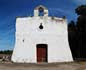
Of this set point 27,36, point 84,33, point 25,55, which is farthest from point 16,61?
point 84,33

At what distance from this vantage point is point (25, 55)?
24.5 meters

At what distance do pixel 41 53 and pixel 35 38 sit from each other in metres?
1.92

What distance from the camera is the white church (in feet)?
80.6

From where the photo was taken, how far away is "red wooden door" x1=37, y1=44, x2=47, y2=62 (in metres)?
25.1

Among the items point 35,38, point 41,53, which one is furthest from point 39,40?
point 41,53

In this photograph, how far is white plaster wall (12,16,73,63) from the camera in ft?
80.5

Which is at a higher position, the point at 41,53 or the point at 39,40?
the point at 39,40

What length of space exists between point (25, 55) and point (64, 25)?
575 cm

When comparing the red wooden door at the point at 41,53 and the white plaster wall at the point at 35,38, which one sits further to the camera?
the red wooden door at the point at 41,53

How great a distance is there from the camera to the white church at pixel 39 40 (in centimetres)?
2456

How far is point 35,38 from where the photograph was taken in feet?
81.1

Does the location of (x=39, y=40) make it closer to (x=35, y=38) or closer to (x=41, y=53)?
(x=35, y=38)

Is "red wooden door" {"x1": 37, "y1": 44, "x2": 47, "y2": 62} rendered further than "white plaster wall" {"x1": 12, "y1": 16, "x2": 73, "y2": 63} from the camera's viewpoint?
Yes

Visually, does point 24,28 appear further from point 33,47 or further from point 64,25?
point 64,25
